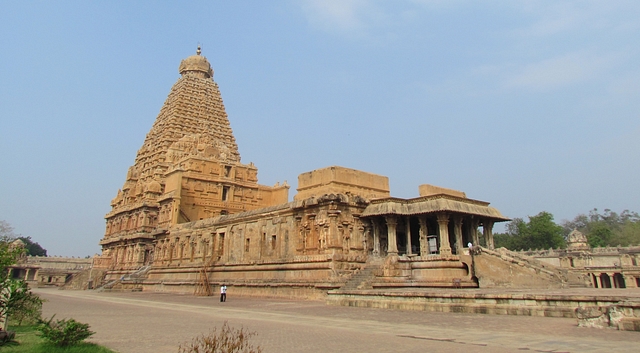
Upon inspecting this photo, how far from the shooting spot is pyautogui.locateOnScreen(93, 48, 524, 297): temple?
24453 millimetres

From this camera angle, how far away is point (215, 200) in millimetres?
48188

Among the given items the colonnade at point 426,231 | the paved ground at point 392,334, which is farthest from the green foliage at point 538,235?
the paved ground at point 392,334

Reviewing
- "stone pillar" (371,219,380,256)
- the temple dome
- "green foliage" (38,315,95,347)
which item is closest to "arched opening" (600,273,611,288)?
"stone pillar" (371,219,380,256)

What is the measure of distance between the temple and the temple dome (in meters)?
13.5

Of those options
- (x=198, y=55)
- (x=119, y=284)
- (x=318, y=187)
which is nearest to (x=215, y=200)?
(x=119, y=284)

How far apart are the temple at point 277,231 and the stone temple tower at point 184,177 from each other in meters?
0.15

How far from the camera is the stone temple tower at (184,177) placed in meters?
46.7

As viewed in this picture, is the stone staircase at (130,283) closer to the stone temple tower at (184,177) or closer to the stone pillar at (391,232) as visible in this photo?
the stone temple tower at (184,177)

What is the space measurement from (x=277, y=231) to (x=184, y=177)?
2053 cm

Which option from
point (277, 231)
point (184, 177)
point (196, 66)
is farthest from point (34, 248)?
point (277, 231)

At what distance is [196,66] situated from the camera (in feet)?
224

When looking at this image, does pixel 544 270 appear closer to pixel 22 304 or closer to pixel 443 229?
pixel 443 229

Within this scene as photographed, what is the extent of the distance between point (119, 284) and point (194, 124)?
25716 mm

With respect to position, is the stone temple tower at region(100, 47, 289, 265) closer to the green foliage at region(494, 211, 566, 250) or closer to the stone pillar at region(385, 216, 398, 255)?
the stone pillar at region(385, 216, 398, 255)
